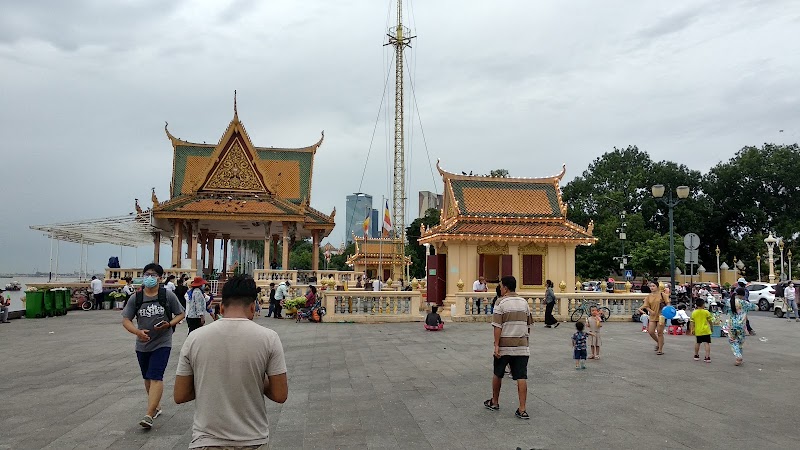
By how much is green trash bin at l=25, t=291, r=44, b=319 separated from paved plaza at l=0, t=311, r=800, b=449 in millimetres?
8018

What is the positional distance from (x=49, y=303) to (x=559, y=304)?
1849 cm

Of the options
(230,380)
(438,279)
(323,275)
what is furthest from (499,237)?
(230,380)

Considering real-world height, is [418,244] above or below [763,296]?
above

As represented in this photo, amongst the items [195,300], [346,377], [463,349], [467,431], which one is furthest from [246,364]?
[463,349]

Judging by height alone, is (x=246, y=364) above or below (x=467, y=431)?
above

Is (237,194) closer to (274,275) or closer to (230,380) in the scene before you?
(274,275)

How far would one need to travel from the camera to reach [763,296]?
29.3 meters

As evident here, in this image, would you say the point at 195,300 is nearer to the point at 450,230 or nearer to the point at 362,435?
the point at 362,435

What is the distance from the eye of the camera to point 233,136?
33719mm

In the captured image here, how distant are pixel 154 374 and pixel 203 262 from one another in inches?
1391

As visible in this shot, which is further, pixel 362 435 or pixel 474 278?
pixel 474 278

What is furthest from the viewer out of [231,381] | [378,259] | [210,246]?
[378,259]

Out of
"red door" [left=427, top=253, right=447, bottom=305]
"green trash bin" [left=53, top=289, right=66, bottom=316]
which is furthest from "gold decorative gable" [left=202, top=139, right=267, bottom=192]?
"red door" [left=427, top=253, right=447, bottom=305]

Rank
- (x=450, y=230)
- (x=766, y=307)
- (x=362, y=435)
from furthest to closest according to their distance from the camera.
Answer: (x=766, y=307)
(x=450, y=230)
(x=362, y=435)
